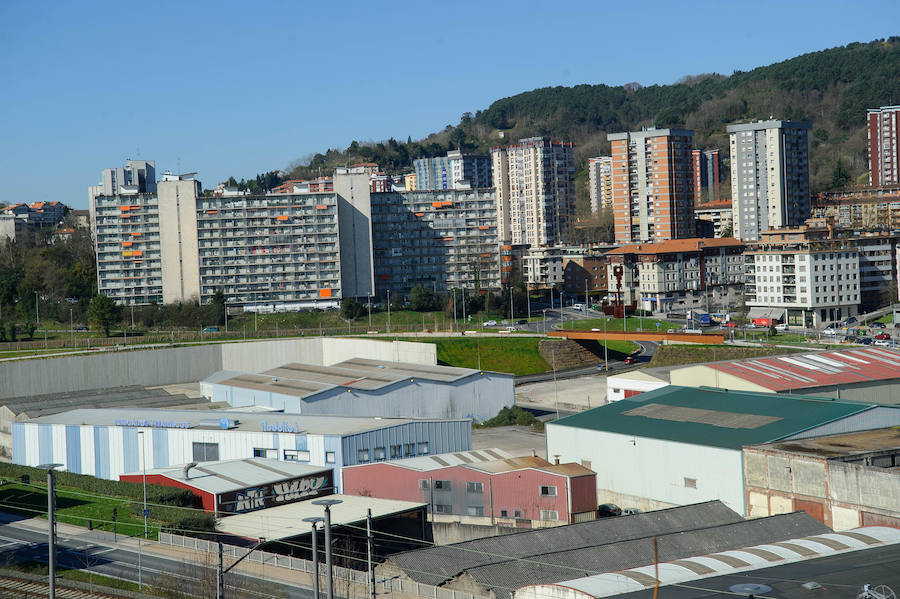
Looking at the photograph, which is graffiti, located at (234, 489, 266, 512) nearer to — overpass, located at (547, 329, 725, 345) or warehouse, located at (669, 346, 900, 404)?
warehouse, located at (669, 346, 900, 404)

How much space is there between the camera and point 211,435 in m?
35.6

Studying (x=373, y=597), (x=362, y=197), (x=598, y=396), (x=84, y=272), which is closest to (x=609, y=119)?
(x=362, y=197)

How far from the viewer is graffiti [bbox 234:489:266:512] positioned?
2766 centimetres

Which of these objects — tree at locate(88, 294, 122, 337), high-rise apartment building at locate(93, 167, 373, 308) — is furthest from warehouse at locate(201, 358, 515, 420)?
high-rise apartment building at locate(93, 167, 373, 308)

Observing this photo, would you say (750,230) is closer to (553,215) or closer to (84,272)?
(553,215)

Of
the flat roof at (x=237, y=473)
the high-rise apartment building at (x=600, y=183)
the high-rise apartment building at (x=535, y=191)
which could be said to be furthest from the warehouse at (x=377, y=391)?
the high-rise apartment building at (x=600, y=183)

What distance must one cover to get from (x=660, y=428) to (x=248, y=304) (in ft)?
186

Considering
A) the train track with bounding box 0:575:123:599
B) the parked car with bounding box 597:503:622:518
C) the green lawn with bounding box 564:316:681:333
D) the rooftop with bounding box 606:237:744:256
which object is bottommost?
the parked car with bounding box 597:503:622:518

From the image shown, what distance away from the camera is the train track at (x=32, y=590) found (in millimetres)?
20406

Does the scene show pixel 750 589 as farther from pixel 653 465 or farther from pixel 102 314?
pixel 102 314

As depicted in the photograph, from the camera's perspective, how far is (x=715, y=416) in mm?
30859

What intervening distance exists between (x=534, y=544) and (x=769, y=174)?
2895 inches

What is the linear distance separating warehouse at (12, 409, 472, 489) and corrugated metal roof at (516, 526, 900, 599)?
14510 millimetres

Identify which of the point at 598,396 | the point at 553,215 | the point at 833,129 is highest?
the point at 833,129
